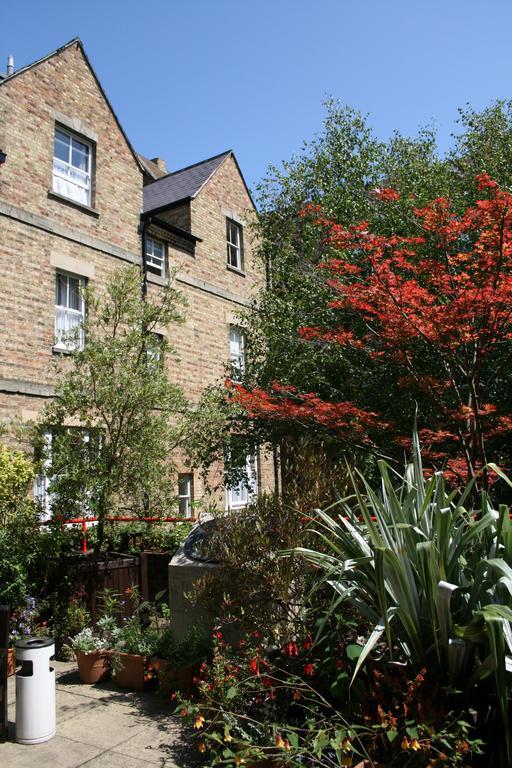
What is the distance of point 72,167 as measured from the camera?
1409 cm

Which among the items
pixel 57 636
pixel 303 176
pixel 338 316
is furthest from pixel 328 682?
pixel 303 176

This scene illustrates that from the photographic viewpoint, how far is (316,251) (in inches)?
614

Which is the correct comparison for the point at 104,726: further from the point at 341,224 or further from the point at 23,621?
the point at 341,224

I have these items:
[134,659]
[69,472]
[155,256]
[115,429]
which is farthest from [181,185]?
[134,659]

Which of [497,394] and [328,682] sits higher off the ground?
[497,394]

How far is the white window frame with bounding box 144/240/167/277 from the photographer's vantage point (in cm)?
1595

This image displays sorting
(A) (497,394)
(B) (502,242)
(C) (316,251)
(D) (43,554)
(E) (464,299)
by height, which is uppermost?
(C) (316,251)

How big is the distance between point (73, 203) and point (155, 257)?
293 cm

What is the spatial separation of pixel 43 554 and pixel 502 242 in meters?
6.27

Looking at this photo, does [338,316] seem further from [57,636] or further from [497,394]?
[57,636]

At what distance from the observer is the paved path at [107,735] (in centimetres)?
436

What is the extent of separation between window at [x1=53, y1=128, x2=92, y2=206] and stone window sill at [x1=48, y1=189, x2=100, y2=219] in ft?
0.52

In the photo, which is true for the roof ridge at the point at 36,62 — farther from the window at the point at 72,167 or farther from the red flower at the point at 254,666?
the red flower at the point at 254,666

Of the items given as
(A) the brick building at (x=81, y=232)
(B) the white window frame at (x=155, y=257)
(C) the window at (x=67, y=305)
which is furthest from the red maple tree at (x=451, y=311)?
(B) the white window frame at (x=155, y=257)
